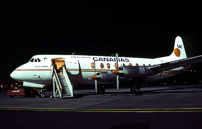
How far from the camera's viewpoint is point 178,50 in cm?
3125

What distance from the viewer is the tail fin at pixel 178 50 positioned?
30950mm

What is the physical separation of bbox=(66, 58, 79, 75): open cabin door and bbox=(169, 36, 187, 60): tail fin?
16647 millimetres

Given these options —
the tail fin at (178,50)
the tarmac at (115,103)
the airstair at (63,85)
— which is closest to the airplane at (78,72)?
the airstair at (63,85)

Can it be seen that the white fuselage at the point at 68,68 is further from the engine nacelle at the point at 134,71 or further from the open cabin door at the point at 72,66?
the engine nacelle at the point at 134,71

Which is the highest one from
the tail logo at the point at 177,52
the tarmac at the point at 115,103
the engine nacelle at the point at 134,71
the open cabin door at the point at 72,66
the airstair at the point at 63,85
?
the tail logo at the point at 177,52

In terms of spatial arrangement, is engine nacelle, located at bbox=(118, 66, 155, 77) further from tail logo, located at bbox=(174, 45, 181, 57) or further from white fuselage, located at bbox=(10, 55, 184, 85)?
tail logo, located at bbox=(174, 45, 181, 57)

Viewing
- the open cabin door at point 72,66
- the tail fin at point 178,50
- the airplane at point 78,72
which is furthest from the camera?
the tail fin at point 178,50

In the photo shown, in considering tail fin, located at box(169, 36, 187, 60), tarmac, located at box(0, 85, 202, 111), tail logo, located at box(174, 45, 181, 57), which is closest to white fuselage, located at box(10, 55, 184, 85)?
tarmac, located at box(0, 85, 202, 111)

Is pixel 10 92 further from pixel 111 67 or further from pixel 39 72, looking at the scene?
pixel 111 67

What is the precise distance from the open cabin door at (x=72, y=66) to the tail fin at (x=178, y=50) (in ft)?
54.6

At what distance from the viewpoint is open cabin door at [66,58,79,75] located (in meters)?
20.7

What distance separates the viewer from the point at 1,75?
52469 mm
